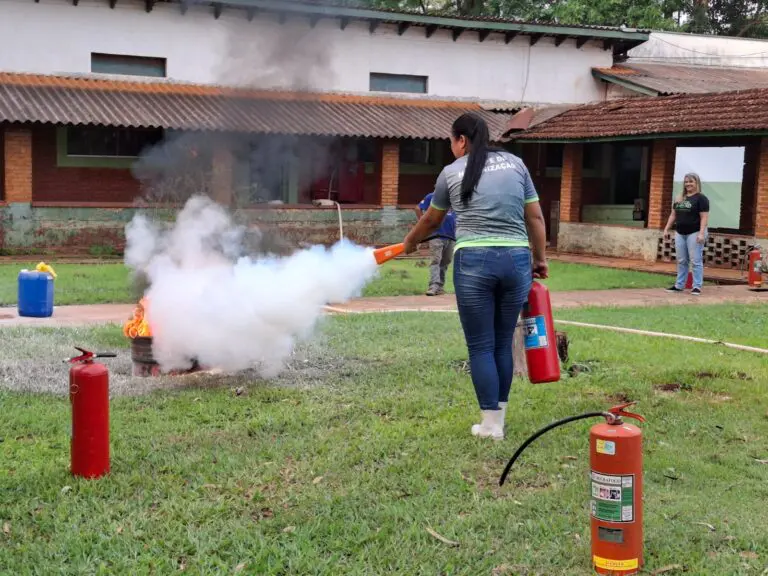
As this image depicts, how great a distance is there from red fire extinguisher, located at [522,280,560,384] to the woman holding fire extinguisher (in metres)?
0.13

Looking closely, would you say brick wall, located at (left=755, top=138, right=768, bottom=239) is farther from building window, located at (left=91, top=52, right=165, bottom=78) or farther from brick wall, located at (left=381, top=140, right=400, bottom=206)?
building window, located at (left=91, top=52, right=165, bottom=78)

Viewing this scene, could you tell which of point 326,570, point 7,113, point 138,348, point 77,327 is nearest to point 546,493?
point 326,570

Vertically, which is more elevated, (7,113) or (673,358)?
(7,113)

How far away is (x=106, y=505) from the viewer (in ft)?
15.0

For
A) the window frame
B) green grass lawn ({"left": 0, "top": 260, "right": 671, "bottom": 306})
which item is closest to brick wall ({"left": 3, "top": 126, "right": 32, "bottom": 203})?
the window frame

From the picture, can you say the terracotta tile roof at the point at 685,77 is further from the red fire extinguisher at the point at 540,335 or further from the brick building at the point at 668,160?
the red fire extinguisher at the point at 540,335

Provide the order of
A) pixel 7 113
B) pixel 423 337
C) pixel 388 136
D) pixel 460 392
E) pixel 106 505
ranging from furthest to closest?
pixel 388 136 < pixel 7 113 < pixel 423 337 < pixel 460 392 < pixel 106 505

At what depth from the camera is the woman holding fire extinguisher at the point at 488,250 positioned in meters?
5.51

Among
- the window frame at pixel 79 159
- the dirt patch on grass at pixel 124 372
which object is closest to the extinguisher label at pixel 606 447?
the dirt patch on grass at pixel 124 372

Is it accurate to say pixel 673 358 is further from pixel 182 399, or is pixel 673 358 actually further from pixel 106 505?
pixel 106 505

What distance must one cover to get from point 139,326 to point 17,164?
13.3 meters

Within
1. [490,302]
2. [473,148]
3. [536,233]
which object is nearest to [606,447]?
[490,302]

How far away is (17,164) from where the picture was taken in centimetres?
1917

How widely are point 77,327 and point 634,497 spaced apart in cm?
762
